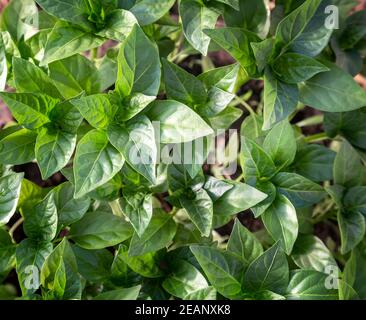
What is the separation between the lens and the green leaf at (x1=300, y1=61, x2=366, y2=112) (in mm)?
1077

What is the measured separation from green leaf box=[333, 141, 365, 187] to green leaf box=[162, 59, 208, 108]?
0.37 meters

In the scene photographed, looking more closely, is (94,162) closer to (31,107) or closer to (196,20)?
(31,107)

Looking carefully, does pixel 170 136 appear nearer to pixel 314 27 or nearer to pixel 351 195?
pixel 314 27

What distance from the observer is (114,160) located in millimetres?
970

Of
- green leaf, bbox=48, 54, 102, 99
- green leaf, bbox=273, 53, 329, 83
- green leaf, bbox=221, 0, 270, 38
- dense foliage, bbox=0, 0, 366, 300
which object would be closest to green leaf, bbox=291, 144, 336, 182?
dense foliage, bbox=0, 0, 366, 300

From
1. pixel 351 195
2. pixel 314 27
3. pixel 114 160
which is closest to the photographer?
pixel 114 160

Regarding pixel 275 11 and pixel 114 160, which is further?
pixel 275 11

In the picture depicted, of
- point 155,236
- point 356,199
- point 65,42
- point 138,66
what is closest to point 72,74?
point 65,42

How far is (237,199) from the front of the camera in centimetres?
107

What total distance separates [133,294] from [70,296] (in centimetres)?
13

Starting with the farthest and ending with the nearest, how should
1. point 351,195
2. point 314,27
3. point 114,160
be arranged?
point 351,195 < point 314,27 < point 114,160

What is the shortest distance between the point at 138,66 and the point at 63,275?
0.43 m
